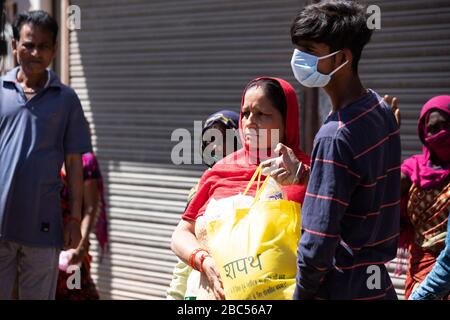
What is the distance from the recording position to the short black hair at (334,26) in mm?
2414

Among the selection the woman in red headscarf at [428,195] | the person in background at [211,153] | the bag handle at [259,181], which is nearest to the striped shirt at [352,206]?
the bag handle at [259,181]

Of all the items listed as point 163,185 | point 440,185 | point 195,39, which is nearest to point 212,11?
point 195,39

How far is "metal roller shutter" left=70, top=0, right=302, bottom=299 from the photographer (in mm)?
5391

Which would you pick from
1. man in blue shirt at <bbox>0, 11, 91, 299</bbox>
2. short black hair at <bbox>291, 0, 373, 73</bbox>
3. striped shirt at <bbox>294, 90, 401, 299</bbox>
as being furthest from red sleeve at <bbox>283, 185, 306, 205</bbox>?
man in blue shirt at <bbox>0, 11, 91, 299</bbox>

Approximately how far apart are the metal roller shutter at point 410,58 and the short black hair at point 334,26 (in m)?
2.09

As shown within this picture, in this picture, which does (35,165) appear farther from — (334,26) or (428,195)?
(334,26)

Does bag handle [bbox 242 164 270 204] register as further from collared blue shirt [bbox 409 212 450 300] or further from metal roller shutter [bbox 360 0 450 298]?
metal roller shutter [bbox 360 0 450 298]

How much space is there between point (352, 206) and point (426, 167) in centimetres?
168

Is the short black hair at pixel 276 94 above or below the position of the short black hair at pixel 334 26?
below

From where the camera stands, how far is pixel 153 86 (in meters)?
6.01

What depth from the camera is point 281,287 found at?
248cm

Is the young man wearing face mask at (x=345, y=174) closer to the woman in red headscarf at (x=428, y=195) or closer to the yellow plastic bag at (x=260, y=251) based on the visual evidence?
the yellow plastic bag at (x=260, y=251)
